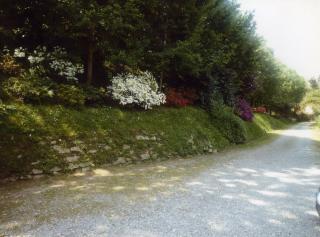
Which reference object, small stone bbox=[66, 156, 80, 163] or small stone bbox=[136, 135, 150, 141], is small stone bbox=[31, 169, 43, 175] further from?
small stone bbox=[136, 135, 150, 141]

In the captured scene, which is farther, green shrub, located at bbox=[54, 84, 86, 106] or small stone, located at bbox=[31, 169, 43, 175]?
green shrub, located at bbox=[54, 84, 86, 106]

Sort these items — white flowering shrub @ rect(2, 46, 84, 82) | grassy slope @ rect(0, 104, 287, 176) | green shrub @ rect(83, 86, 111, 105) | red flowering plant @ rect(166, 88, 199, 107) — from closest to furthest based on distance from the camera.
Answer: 1. grassy slope @ rect(0, 104, 287, 176)
2. green shrub @ rect(83, 86, 111, 105)
3. white flowering shrub @ rect(2, 46, 84, 82)
4. red flowering plant @ rect(166, 88, 199, 107)

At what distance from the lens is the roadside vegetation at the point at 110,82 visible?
1046 cm

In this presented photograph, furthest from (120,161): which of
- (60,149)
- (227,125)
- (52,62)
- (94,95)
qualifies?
(227,125)

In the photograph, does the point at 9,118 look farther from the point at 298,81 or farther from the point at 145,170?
the point at 298,81

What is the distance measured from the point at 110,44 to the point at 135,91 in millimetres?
2246

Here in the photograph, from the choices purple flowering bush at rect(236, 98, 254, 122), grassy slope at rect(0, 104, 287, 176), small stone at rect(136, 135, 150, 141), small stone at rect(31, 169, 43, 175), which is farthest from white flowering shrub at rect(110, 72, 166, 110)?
purple flowering bush at rect(236, 98, 254, 122)

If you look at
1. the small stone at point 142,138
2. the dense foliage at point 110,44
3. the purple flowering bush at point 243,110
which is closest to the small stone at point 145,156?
the small stone at point 142,138

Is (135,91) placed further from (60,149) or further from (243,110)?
(243,110)

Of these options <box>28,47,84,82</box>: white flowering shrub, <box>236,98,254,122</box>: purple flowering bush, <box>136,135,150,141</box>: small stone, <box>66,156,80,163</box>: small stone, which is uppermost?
<box>28,47,84,82</box>: white flowering shrub

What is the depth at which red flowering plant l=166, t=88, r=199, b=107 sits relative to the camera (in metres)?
17.1

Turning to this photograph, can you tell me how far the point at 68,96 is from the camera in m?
12.3

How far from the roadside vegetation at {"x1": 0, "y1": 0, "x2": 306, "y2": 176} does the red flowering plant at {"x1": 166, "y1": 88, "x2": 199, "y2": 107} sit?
2.2 inches

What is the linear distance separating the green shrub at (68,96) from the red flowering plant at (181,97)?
5669 millimetres
